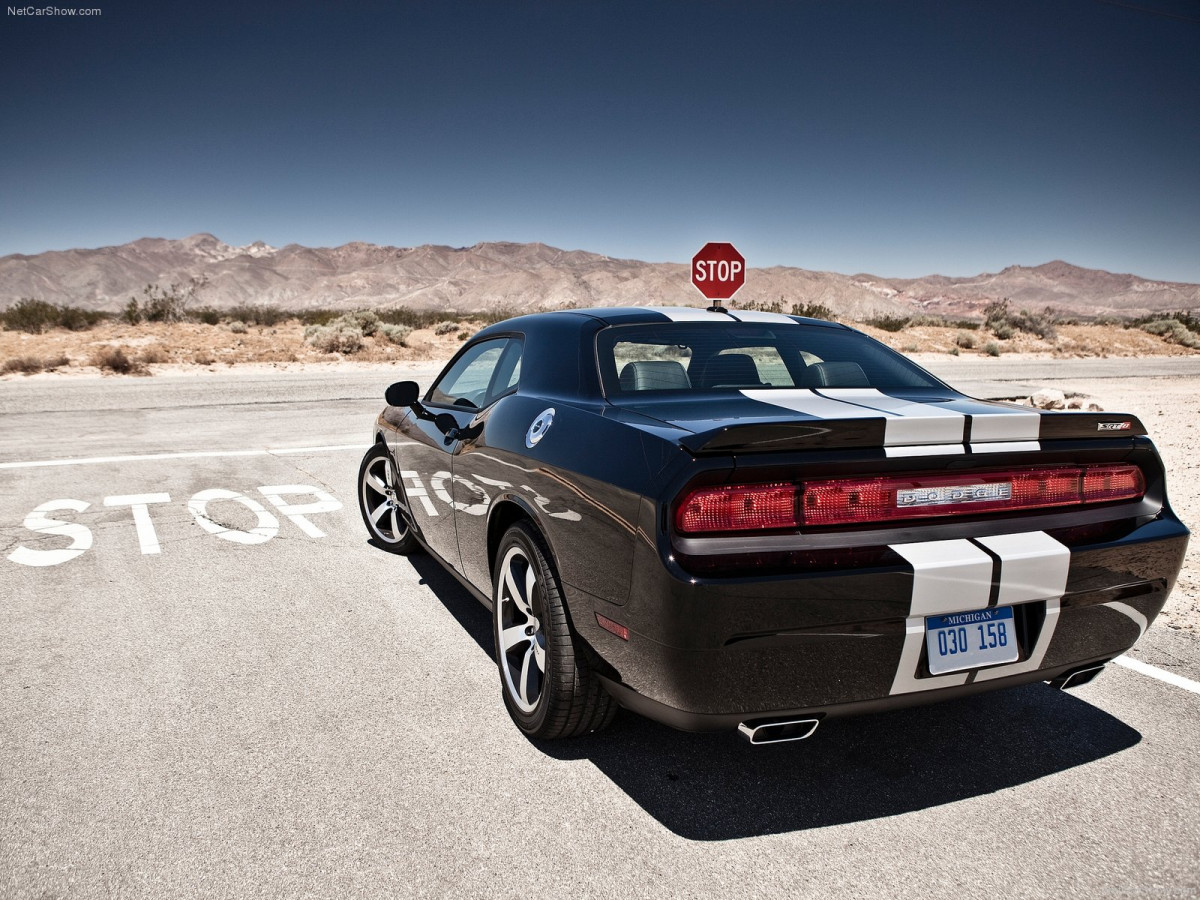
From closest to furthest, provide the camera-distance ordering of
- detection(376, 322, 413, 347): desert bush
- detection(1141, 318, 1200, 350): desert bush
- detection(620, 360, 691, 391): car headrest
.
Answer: detection(620, 360, 691, 391): car headrest
detection(376, 322, 413, 347): desert bush
detection(1141, 318, 1200, 350): desert bush

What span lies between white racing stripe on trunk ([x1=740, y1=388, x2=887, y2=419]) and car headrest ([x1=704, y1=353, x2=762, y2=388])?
154 millimetres

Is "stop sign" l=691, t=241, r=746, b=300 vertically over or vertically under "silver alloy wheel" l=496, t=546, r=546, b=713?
over

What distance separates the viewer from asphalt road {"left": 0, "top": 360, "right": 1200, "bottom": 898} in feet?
7.39

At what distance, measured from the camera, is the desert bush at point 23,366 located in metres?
21.3

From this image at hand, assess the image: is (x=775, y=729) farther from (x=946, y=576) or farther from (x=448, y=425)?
(x=448, y=425)

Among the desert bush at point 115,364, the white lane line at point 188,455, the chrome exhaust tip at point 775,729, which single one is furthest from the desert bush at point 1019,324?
the chrome exhaust tip at point 775,729

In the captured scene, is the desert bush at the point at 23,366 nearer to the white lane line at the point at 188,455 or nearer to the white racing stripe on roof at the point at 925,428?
the white lane line at the point at 188,455

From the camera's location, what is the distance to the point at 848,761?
9.29 feet

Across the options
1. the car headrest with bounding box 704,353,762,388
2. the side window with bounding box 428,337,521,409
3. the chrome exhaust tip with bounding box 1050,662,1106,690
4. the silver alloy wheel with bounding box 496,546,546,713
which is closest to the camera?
the chrome exhaust tip with bounding box 1050,662,1106,690

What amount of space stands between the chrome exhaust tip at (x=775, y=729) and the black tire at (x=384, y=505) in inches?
121

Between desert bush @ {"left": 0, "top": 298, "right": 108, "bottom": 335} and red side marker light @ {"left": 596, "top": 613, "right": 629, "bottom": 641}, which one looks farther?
desert bush @ {"left": 0, "top": 298, "right": 108, "bottom": 335}

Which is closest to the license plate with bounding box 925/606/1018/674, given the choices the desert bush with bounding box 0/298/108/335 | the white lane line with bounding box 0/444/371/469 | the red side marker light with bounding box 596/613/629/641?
the red side marker light with bounding box 596/613/629/641

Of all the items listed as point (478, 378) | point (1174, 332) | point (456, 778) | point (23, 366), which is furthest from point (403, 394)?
point (1174, 332)

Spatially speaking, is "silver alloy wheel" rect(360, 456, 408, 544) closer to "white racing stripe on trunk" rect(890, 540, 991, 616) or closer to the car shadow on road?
the car shadow on road
